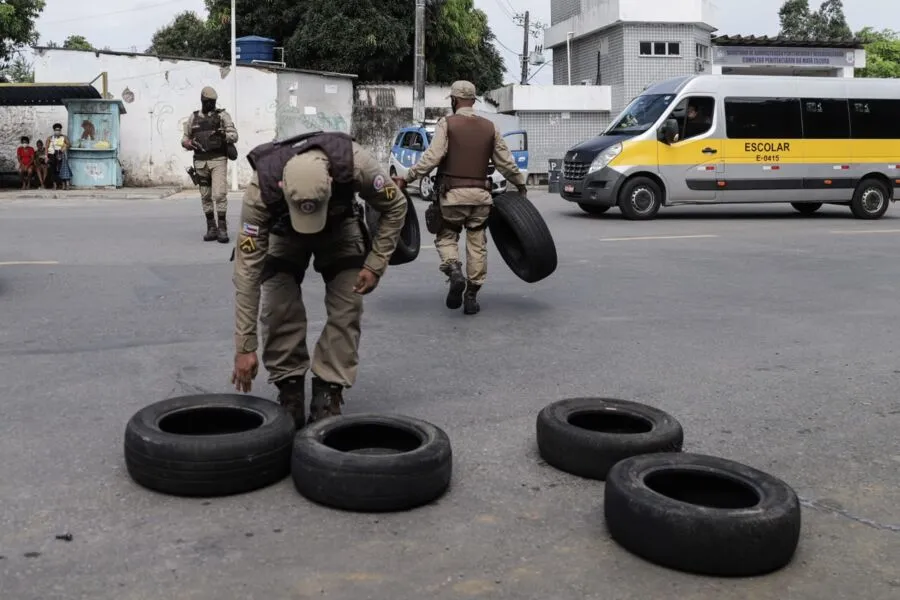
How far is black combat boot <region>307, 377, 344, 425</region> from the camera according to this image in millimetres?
4402

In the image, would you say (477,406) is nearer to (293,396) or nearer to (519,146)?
(293,396)

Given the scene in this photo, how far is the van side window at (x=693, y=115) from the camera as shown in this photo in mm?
15766

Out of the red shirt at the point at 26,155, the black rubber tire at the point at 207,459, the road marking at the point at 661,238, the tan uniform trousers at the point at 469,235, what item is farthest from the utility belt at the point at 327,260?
the red shirt at the point at 26,155

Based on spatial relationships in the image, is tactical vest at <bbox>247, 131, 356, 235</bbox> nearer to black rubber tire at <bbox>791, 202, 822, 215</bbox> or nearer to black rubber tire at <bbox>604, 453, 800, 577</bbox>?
black rubber tire at <bbox>604, 453, 800, 577</bbox>

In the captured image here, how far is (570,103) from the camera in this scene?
1218 inches

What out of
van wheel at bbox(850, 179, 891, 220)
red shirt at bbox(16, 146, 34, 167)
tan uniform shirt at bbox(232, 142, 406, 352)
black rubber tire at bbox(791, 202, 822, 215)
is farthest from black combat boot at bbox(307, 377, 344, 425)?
red shirt at bbox(16, 146, 34, 167)

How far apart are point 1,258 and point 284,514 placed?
7.58 meters

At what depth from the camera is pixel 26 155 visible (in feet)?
79.5

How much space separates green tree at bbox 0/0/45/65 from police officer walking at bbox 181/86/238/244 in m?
20.0

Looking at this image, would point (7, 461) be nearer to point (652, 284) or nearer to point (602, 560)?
point (602, 560)

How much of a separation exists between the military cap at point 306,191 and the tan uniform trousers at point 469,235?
3.54 m

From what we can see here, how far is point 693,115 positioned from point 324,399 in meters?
12.7

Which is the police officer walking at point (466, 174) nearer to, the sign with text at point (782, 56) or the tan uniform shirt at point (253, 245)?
the tan uniform shirt at point (253, 245)

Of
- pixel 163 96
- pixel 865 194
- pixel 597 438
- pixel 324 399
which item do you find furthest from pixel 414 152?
pixel 597 438
